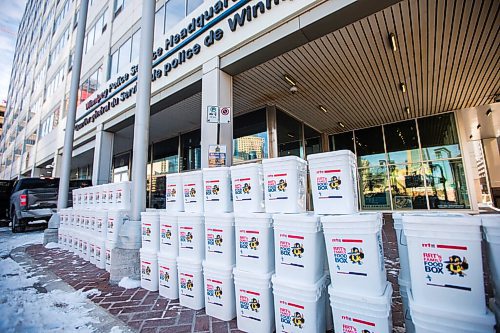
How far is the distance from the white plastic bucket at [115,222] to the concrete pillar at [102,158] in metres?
6.78

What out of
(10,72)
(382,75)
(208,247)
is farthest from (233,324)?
(10,72)

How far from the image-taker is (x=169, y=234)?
3.29 meters

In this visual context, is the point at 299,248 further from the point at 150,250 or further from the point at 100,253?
the point at 100,253

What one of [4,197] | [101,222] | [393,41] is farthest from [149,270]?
[4,197]

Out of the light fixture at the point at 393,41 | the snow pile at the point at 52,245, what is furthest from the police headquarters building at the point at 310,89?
the snow pile at the point at 52,245

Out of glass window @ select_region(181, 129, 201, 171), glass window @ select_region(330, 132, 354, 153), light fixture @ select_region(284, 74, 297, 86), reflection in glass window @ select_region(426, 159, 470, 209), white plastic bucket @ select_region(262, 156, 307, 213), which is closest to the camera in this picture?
white plastic bucket @ select_region(262, 156, 307, 213)

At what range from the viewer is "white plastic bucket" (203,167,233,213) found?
3.04 metres

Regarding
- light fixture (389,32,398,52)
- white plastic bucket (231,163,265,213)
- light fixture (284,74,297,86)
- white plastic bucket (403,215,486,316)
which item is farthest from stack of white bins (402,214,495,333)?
light fixture (284,74,297,86)

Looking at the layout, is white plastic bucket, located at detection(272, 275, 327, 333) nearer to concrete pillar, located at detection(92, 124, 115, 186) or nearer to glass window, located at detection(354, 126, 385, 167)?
concrete pillar, located at detection(92, 124, 115, 186)

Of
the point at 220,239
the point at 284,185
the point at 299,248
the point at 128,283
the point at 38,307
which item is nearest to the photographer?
the point at 299,248

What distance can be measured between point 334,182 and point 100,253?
14.9 feet

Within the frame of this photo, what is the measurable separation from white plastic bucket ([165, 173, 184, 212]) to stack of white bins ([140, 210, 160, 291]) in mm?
235

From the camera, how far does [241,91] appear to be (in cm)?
738

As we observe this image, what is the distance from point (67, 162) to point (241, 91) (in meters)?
6.01
